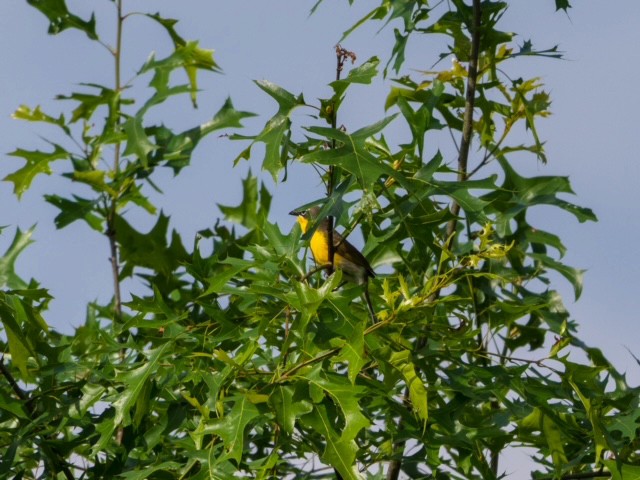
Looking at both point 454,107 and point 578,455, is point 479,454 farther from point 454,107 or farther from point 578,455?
point 454,107

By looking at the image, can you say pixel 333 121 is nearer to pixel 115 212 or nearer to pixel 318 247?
pixel 115 212

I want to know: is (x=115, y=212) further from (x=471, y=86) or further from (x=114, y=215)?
(x=471, y=86)

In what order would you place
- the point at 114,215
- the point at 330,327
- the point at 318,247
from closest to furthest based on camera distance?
the point at 330,327, the point at 114,215, the point at 318,247

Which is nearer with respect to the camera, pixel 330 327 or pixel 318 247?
pixel 330 327

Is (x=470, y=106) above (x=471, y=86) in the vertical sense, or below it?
below

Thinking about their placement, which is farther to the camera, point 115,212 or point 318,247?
point 318,247

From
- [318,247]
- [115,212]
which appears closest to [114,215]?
[115,212]

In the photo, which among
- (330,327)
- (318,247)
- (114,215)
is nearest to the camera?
(330,327)

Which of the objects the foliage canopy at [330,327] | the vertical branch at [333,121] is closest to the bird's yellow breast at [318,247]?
the foliage canopy at [330,327]

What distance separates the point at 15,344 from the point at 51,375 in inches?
8.3

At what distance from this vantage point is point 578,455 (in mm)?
3951

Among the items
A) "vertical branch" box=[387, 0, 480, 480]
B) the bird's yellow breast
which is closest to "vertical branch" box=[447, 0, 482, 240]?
"vertical branch" box=[387, 0, 480, 480]

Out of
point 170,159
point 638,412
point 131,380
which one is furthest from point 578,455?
point 170,159

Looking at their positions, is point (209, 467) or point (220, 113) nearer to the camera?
point (209, 467)
